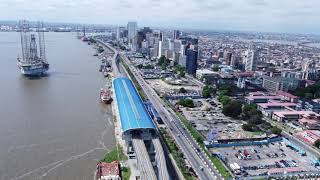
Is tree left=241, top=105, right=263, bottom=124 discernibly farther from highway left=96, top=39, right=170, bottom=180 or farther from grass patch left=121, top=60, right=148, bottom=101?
highway left=96, top=39, right=170, bottom=180

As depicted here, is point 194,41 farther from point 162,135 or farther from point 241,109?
point 162,135

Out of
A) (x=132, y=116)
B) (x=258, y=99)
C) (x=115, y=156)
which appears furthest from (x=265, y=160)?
(x=258, y=99)

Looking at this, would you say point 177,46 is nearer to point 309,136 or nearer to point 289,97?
point 289,97

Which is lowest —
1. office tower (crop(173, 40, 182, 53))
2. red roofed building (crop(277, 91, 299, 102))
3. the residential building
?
red roofed building (crop(277, 91, 299, 102))

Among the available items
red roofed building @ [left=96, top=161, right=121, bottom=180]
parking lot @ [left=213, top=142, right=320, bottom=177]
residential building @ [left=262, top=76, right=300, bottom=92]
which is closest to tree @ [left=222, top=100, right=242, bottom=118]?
parking lot @ [left=213, top=142, right=320, bottom=177]

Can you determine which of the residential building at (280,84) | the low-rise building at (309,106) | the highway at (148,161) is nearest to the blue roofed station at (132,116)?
the highway at (148,161)

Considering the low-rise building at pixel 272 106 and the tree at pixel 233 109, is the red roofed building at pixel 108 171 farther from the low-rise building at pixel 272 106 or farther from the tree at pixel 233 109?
the low-rise building at pixel 272 106

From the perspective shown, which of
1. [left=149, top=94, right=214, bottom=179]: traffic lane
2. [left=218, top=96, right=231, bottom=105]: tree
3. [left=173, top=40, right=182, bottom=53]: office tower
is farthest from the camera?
[left=173, top=40, right=182, bottom=53]: office tower
